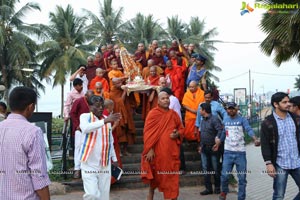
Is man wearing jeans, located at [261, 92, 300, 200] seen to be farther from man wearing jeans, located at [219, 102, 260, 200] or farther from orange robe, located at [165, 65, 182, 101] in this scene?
orange robe, located at [165, 65, 182, 101]

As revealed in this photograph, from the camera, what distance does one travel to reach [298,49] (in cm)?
1085

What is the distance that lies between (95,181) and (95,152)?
364 mm

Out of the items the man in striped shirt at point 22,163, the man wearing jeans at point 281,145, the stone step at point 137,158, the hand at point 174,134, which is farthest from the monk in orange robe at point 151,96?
the man in striped shirt at point 22,163

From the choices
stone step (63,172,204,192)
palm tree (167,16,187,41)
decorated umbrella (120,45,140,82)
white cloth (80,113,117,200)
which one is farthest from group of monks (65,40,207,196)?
palm tree (167,16,187,41)

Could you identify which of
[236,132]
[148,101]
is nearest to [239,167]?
[236,132]

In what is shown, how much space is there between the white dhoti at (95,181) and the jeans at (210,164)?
287cm

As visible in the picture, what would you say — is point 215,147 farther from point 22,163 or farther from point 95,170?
point 22,163

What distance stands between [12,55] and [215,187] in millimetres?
25713

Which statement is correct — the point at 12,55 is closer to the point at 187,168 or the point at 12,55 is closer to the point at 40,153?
the point at 187,168

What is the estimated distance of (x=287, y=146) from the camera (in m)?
4.80

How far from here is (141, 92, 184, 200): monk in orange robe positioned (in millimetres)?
5738

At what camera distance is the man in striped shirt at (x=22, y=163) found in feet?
9.30

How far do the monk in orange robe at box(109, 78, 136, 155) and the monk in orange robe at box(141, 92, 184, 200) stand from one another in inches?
104

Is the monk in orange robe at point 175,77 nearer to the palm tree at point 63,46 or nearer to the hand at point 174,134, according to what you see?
the hand at point 174,134
